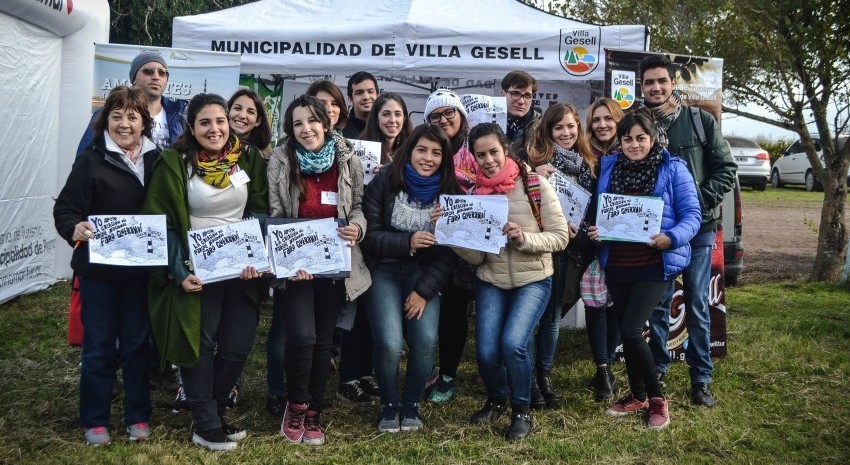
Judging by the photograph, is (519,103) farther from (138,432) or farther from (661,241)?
(138,432)

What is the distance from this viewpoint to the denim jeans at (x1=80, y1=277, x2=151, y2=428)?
420 centimetres

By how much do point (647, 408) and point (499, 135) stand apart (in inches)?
75.2

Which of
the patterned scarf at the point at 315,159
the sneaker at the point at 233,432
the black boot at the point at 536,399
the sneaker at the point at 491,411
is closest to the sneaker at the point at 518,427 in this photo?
the sneaker at the point at 491,411

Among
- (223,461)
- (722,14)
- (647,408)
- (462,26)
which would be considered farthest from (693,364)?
(722,14)

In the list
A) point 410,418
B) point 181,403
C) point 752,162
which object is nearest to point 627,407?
point 410,418

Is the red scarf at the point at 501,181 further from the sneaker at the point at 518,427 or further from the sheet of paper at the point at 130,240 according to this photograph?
the sheet of paper at the point at 130,240

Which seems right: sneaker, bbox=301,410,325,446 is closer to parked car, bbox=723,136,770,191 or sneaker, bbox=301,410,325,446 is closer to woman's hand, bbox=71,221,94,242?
woman's hand, bbox=71,221,94,242

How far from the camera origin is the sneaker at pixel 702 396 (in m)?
5.06

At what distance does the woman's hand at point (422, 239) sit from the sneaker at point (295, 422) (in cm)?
108

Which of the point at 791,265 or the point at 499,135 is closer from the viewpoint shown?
the point at 499,135

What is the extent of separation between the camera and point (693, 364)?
5176mm

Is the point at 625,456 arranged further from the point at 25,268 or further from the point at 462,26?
the point at 25,268

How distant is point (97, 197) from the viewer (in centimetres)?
413

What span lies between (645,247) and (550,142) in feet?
2.86
